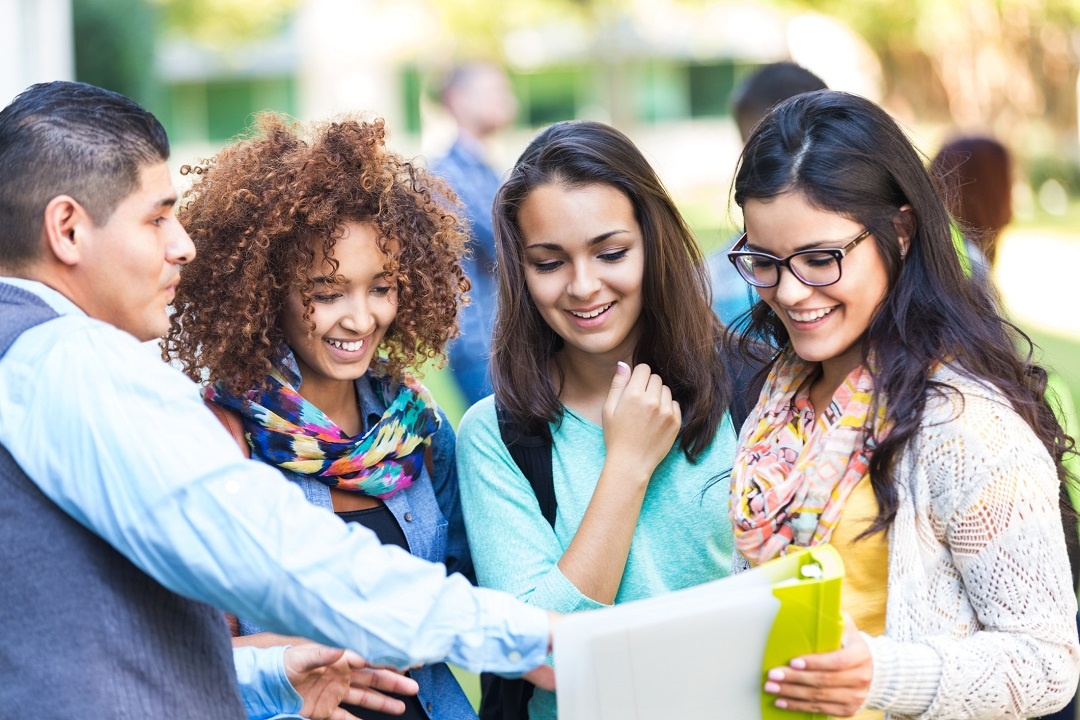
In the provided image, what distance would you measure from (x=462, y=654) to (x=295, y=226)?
3.62 ft

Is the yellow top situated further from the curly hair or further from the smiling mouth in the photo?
the curly hair

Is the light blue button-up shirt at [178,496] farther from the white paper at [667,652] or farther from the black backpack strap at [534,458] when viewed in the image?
the black backpack strap at [534,458]

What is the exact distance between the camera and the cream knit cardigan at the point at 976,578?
189 centimetres

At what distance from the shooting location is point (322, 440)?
2469mm

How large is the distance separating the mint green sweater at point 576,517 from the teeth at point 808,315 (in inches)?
19.2

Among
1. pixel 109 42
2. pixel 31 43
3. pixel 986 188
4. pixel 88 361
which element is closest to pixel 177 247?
pixel 88 361

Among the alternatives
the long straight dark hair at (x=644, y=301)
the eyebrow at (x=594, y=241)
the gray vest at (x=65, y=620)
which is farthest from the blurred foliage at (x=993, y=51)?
the gray vest at (x=65, y=620)

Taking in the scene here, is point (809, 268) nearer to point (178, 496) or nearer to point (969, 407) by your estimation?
point (969, 407)

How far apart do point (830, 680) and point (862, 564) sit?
10.2 inches

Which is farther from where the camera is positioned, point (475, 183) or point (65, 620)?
point (475, 183)

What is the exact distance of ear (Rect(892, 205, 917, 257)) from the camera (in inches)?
85.8

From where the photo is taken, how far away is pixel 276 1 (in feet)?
105

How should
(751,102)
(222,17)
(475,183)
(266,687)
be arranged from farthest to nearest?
1. (222,17)
2. (475,183)
3. (751,102)
4. (266,687)

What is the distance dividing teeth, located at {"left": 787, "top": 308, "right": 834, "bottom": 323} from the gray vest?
1.18 metres
